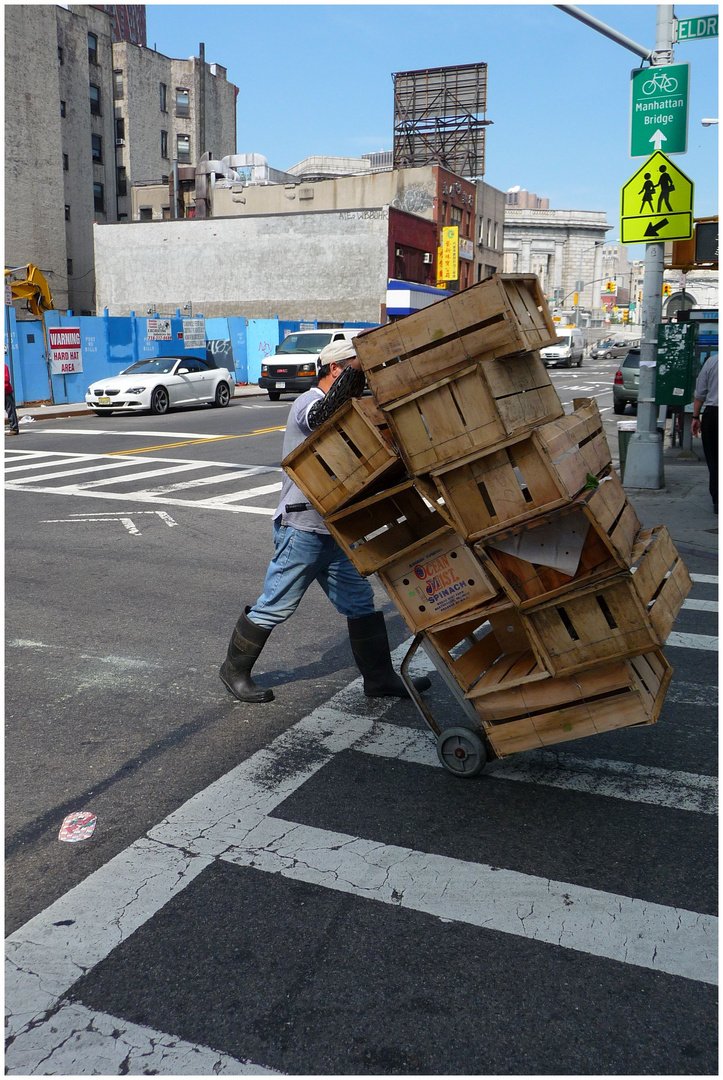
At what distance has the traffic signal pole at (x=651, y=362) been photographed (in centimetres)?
1145

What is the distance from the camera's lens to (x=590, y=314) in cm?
11925

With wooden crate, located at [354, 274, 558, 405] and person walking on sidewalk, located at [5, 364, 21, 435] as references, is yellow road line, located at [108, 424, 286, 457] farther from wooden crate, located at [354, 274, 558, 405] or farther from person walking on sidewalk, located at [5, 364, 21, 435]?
wooden crate, located at [354, 274, 558, 405]

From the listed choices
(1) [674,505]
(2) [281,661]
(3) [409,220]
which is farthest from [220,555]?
(3) [409,220]

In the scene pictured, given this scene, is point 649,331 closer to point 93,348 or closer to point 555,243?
point 93,348

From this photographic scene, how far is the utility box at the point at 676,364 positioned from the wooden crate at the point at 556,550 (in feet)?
32.5

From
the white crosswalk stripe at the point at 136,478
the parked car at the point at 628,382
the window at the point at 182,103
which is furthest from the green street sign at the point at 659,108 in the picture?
the window at the point at 182,103

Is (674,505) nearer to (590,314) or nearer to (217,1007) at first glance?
(217,1007)

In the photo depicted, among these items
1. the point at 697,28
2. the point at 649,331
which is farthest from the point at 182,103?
the point at 649,331

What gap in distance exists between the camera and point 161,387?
24.9m

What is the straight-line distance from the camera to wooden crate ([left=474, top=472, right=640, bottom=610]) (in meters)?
3.82

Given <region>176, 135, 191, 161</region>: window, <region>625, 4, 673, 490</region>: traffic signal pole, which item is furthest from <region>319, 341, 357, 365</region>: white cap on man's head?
<region>176, 135, 191, 161</region>: window

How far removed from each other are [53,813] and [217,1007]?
61.1 inches

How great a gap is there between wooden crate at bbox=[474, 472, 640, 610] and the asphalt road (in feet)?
3.38

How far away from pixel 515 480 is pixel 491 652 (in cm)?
123
